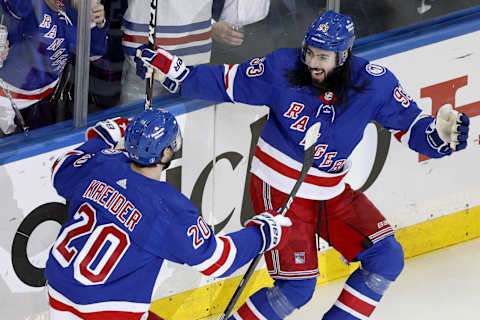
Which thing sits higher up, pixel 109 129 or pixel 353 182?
pixel 109 129

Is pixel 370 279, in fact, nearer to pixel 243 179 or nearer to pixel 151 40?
pixel 243 179

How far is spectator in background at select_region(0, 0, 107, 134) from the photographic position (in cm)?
380

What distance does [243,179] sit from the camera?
14.4ft

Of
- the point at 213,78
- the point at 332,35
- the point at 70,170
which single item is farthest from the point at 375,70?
the point at 70,170

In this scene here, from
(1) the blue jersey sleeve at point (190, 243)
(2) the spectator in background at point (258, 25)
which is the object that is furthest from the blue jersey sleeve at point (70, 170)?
(2) the spectator in background at point (258, 25)

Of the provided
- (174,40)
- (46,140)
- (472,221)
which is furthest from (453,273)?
(46,140)

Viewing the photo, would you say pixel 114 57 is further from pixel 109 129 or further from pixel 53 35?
pixel 109 129

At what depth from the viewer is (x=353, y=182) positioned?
468 centimetres

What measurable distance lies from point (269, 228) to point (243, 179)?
960 millimetres

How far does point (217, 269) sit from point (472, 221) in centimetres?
208

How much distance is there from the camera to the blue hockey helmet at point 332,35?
3713mm

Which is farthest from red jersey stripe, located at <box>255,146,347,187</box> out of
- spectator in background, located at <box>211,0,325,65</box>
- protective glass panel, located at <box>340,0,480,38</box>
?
protective glass panel, located at <box>340,0,480,38</box>

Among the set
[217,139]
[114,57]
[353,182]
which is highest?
[114,57]

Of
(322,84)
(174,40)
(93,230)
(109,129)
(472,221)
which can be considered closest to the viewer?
(93,230)
